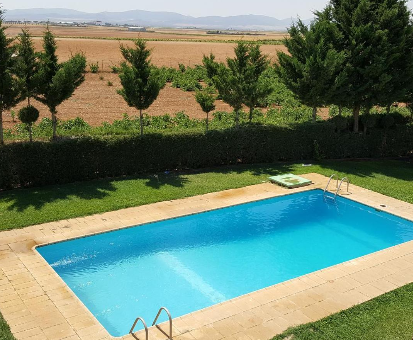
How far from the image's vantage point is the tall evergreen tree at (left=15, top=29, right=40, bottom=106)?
16.9 meters

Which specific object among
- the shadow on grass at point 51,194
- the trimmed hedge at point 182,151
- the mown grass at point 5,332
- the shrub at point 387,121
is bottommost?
the shadow on grass at point 51,194

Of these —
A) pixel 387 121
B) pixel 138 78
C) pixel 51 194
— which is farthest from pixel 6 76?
pixel 387 121

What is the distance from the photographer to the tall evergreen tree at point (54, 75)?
57.4 ft

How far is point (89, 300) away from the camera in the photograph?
37.5ft

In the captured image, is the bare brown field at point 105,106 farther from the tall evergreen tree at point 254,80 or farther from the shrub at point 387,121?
the shrub at point 387,121

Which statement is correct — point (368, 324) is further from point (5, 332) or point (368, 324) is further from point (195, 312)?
point (5, 332)

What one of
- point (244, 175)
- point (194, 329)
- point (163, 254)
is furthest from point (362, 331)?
point (244, 175)

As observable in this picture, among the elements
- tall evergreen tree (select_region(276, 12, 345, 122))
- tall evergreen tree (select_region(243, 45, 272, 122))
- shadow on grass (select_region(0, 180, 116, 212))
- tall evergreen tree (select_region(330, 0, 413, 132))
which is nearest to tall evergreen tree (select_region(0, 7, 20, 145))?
shadow on grass (select_region(0, 180, 116, 212))

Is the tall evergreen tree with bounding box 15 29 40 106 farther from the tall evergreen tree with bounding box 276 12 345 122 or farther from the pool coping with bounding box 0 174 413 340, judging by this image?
the tall evergreen tree with bounding box 276 12 345 122

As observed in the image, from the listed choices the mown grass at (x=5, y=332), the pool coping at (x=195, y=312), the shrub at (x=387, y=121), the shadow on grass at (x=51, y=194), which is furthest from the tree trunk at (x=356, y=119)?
the mown grass at (x=5, y=332)

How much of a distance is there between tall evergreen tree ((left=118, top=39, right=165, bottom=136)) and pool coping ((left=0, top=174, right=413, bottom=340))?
5.88 metres

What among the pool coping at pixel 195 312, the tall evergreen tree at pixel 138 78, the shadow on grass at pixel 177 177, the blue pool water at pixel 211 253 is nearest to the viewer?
the pool coping at pixel 195 312

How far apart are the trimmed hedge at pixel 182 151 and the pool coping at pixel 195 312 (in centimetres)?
367

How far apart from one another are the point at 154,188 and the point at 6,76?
687 cm
